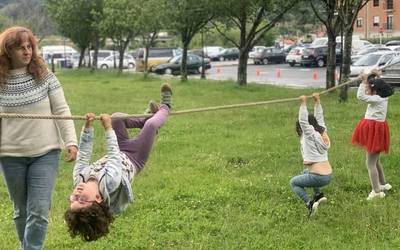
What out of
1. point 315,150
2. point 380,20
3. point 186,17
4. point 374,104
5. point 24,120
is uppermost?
point 380,20

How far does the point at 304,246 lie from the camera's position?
557 centimetres

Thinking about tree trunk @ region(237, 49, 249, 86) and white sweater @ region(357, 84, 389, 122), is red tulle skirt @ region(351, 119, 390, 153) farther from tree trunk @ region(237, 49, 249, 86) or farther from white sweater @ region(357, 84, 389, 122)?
tree trunk @ region(237, 49, 249, 86)

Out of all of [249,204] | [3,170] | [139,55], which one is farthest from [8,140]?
[139,55]

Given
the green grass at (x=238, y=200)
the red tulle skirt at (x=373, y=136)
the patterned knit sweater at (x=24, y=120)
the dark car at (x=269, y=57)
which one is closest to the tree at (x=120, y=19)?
the dark car at (x=269, y=57)

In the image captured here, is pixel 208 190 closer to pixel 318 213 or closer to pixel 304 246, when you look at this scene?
pixel 318 213

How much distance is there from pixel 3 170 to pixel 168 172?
171 inches

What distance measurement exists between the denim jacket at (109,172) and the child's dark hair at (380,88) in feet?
11.9

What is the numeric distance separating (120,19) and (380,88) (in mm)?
29846

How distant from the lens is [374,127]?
7125 millimetres

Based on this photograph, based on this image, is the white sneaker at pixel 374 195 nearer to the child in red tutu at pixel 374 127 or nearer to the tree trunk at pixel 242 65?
the child in red tutu at pixel 374 127

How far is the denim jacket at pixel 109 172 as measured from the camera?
4274 millimetres

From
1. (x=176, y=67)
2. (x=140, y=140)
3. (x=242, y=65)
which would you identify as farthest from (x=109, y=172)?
(x=176, y=67)

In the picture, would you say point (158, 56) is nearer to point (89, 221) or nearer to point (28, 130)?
point (28, 130)

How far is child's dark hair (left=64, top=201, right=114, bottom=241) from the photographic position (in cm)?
398
